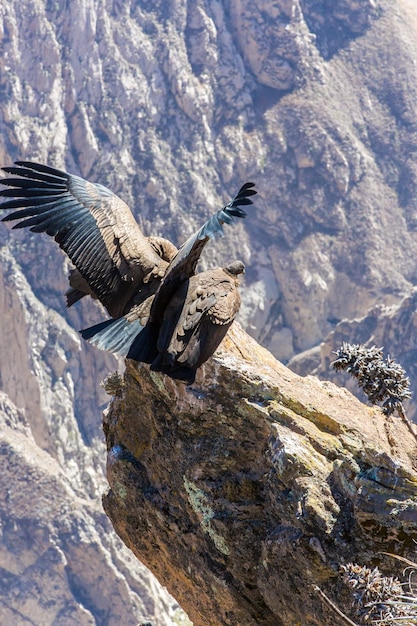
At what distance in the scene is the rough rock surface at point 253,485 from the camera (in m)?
9.70

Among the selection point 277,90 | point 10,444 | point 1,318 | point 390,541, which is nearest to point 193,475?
point 390,541

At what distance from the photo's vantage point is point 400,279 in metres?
86.8

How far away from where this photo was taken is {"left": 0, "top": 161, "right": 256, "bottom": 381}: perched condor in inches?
415

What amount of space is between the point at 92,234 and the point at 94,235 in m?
0.03

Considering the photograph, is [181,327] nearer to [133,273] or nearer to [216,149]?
[133,273]

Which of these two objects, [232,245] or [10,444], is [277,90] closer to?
[232,245]

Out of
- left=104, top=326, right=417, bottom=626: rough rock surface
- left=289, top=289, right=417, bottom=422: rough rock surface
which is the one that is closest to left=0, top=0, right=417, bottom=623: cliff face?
left=289, top=289, right=417, bottom=422: rough rock surface

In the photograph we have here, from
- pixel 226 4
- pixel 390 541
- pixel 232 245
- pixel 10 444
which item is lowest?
pixel 10 444

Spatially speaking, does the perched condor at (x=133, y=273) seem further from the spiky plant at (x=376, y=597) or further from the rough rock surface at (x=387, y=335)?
the rough rock surface at (x=387, y=335)

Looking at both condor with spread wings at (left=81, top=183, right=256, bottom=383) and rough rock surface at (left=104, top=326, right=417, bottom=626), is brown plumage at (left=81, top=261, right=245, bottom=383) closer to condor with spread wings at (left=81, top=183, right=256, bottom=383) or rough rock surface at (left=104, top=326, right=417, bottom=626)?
condor with spread wings at (left=81, top=183, right=256, bottom=383)

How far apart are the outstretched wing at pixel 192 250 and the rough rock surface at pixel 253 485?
3.63ft

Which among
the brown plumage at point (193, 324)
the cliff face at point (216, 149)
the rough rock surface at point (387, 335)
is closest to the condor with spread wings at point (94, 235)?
the brown plumage at point (193, 324)

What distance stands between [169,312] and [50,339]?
→ 210ft

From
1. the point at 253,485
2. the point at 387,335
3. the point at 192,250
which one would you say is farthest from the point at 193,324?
the point at 387,335
